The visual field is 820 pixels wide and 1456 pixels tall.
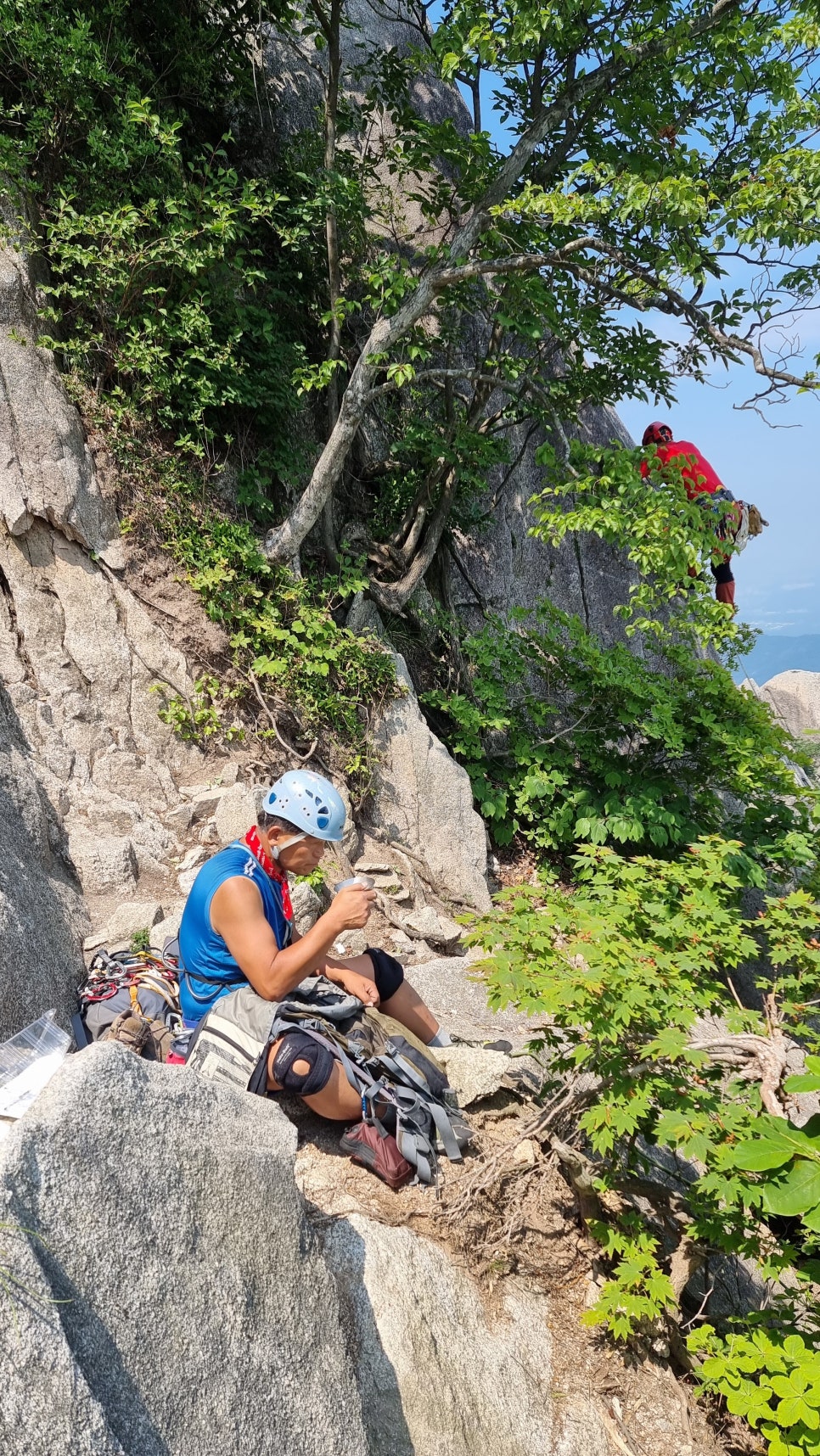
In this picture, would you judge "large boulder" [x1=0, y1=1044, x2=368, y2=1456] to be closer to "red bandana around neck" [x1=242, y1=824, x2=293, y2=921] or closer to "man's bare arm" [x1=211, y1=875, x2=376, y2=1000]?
"man's bare arm" [x1=211, y1=875, x2=376, y2=1000]

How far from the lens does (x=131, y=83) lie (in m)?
7.11

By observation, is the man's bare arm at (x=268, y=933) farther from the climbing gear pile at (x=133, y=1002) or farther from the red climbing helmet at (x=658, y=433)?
the red climbing helmet at (x=658, y=433)

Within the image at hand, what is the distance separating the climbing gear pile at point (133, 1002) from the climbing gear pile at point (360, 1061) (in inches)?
13.4

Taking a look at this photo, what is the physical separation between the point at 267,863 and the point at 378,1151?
1.22 m

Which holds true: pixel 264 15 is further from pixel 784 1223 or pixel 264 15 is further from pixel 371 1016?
pixel 784 1223

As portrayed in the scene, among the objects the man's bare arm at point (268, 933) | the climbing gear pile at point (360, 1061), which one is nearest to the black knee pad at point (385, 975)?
the climbing gear pile at point (360, 1061)

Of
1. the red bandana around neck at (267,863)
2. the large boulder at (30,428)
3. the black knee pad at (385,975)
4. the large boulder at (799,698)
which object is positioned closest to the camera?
the red bandana around neck at (267,863)

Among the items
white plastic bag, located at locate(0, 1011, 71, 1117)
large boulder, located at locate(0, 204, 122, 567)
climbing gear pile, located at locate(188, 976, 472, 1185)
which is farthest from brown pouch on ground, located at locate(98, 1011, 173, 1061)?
large boulder, located at locate(0, 204, 122, 567)

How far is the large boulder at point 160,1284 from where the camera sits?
1695mm

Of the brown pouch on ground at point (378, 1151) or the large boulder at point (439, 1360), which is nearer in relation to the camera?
the large boulder at point (439, 1360)

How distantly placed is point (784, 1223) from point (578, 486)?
517cm

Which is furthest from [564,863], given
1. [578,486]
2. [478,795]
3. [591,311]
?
[591,311]

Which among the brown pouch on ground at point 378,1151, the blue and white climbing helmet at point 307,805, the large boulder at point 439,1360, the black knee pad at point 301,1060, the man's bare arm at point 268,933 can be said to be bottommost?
the large boulder at point 439,1360

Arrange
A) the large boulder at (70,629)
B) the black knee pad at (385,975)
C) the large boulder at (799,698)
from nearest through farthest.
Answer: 1. the black knee pad at (385,975)
2. the large boulder at (70,629)
3. the large boulder at (799,698)
